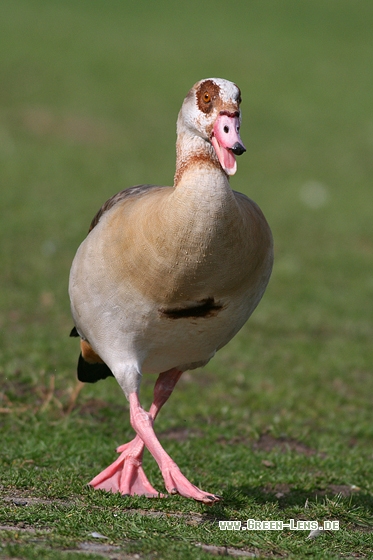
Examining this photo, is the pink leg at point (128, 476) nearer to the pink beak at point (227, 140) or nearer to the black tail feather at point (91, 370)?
the black tail feather at point (91, 370)

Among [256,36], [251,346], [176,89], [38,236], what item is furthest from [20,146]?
[256,36]

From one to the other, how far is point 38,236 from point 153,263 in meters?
8.16

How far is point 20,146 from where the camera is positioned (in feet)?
57.0

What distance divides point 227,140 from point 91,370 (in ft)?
7.61

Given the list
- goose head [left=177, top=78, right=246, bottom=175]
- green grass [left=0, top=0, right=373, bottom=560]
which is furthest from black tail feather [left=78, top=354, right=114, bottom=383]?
goose head [left=177, top=78, right=246, bottom=175]

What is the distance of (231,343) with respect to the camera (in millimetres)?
9484

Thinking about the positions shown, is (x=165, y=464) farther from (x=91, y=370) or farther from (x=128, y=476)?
(x=91, y=370)

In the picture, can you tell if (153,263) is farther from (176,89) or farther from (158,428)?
(176,89)

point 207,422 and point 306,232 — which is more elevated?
point 306,232

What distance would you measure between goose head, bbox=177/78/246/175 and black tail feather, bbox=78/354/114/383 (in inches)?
73.9

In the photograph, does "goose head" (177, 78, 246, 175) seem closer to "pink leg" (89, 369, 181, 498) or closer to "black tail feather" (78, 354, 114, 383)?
"pink leg" (89, 369, 181, 498)

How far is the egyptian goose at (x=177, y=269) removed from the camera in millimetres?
4352

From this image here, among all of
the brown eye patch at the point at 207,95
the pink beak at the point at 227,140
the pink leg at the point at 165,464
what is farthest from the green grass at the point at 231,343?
the brown eye patch at the point at 207,95

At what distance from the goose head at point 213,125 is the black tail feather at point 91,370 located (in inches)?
73.9
